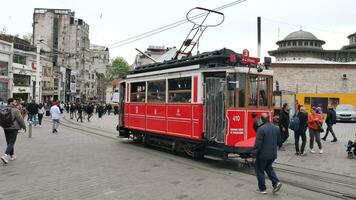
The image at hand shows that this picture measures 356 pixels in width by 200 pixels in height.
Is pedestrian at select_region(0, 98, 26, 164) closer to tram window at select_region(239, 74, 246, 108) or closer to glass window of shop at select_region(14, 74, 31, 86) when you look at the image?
tram window at select_region(239, 74, 246, 108)

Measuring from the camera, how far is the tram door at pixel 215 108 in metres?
12.2

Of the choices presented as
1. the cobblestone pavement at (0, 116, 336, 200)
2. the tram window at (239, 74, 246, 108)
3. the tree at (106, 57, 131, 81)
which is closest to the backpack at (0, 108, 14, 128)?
the cobblestone pavement at (0, 116, 336, 200)

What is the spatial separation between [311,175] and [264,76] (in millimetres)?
3110

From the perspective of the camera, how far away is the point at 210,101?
12656 millimetres

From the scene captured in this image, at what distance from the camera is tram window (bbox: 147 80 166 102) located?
14.9 m

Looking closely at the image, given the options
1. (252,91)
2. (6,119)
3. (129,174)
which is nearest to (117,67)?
(6,119)

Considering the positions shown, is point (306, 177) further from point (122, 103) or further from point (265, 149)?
point (122, 103)

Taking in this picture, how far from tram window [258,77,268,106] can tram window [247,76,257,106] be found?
0.58ft

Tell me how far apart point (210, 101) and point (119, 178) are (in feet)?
12.9

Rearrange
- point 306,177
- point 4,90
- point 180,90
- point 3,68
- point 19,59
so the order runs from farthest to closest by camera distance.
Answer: point 19,59, point 3,68, point 4,90, point 180,90, point 306,177

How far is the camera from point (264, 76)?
502 inches

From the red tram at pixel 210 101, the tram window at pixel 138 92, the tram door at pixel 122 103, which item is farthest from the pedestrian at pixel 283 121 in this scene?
the tram door at pixel 122 103

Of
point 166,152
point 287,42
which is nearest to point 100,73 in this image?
point 287,42

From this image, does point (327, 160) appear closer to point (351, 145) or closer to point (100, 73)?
point (351, 145)
